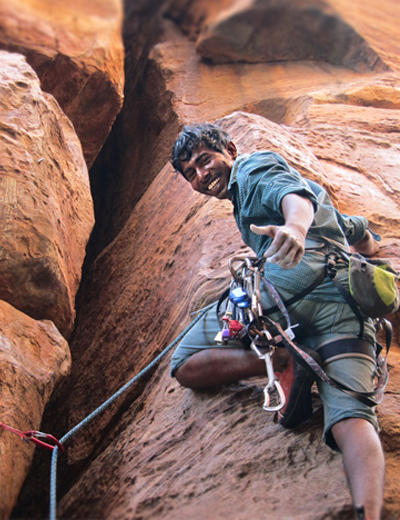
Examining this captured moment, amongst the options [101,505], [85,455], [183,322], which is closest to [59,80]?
[183,322]

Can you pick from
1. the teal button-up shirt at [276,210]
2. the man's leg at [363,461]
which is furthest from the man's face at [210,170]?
the man's leg at [363,461]

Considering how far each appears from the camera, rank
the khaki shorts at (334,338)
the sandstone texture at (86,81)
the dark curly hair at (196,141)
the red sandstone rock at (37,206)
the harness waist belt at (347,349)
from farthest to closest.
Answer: the sandstone texture at (86,81) → the red sandstone rock at (37,206) → the dark curly hair at (196,141) → the harness waist belt at (347,349) → the khaki shorts at (334,338)

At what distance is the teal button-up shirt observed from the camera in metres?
2.48

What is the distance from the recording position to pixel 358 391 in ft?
7.41

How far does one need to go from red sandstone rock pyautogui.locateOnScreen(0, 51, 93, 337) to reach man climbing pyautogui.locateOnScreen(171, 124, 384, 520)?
122 centimetres

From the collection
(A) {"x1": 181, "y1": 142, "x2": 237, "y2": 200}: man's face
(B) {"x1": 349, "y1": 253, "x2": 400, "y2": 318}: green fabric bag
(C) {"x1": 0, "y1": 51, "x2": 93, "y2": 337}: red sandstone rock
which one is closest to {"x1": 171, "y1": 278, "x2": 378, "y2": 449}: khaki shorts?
(B) {"x1": 349, "y1": 253, "x2": 400, "y2": 318}: green fabric bag

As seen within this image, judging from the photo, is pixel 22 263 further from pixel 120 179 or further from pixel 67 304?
pixel 120 179

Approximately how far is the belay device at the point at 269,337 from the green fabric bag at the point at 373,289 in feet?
0.53

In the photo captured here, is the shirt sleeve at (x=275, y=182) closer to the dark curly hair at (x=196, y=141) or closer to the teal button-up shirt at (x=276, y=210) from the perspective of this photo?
the teal button-up shirt at (x=276, y=210)

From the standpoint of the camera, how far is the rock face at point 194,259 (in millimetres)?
2316

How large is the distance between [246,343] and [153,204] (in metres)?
3.04

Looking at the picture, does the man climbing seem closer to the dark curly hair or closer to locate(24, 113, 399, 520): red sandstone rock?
the dark curly hair

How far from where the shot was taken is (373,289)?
7.58 feet

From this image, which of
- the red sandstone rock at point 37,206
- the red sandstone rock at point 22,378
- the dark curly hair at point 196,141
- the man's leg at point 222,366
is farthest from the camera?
the red sandstone rock at point 37,206
